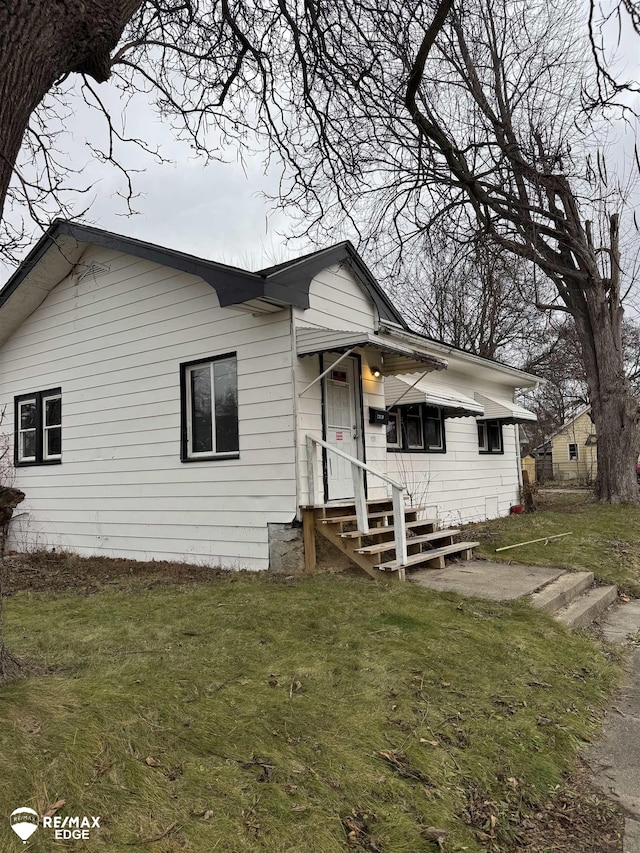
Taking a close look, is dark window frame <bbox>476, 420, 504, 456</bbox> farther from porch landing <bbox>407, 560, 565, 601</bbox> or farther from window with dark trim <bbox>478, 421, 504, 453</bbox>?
porch landing <bbox>407, 560, 565, 601</bbox>

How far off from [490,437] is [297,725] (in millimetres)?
11758

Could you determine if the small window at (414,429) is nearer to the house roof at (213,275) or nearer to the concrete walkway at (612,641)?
the house roof at (213,275)

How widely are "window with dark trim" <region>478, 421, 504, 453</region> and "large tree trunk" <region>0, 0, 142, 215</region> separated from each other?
1151cm

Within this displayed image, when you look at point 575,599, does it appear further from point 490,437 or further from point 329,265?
point 490,437

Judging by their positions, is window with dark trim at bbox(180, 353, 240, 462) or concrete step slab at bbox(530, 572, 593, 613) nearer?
concrete step slab at bbox(530, 572, 593, 613)

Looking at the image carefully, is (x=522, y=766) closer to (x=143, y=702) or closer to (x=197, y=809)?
(x=197, y=809)

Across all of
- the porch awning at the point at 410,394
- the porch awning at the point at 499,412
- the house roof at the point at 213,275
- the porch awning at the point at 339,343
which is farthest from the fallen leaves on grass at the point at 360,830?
the porch awning at the point at 499,412

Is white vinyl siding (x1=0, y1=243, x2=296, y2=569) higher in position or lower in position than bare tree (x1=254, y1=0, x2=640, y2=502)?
lower

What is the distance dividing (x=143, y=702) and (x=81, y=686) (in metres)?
0.36

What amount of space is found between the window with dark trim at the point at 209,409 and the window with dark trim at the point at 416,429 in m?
2.99

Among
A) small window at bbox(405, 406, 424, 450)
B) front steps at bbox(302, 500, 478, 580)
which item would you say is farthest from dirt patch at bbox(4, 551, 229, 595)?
small window at bbox(405, 406, 424, 450)

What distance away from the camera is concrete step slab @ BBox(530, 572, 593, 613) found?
540 cm

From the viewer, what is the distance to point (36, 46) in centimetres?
258

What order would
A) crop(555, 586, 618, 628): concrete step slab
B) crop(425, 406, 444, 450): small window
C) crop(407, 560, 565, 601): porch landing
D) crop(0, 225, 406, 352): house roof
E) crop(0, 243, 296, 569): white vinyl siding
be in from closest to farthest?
1. crop(555, 586, 618, 628): concrete step slab
2. crop(407, 560, 565, 601): porch landing
3. crop(0, 225, 406, 352): house roof
4. crop(0, 243, 296, 569): white vinyl siding
5. crop(425, 406, 444, 450): small window
